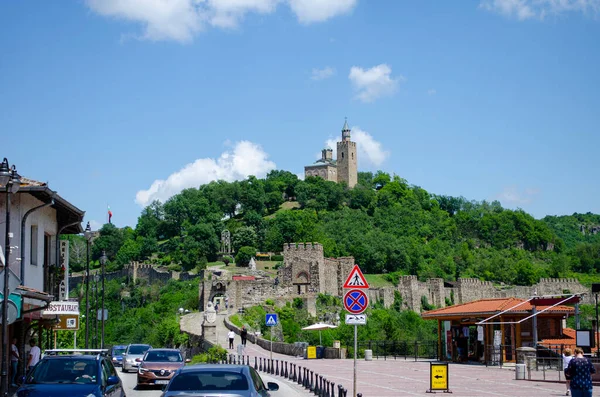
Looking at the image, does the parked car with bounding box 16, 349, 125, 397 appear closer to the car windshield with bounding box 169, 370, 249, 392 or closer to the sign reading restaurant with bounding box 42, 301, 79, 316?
the car windshield with bounding box 169, 370, 249, 392

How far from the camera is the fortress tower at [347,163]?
165 meters

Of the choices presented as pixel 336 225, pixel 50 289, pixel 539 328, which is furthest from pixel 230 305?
pixel 336 225

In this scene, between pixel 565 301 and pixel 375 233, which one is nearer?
pixel 565 301

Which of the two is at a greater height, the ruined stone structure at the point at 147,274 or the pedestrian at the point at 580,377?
the ruined stone structure at the point at 147,274

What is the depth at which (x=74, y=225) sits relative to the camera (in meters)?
29.5

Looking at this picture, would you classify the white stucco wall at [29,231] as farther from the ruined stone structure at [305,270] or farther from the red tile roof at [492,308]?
the ruined stone structure at [305,270]

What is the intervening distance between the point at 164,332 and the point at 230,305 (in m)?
17.5

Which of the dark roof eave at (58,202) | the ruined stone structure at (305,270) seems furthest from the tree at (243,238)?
the dark roof eave at (58,202)

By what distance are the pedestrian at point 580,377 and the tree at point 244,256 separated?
9610 centimetres

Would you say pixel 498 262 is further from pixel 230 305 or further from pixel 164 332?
pixel 164 332

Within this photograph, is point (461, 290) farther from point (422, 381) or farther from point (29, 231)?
point (29, 231)

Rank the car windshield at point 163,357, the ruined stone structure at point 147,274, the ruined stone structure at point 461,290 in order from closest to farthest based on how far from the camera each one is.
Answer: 1. the car windshield at point 163,357
2. the ruined stone structure at point 461,290
3. the ruined stone structure at point 147,274

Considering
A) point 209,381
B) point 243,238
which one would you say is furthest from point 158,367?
point 243,238

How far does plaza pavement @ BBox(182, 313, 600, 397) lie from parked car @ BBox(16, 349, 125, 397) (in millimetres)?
8293
